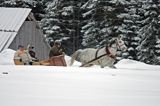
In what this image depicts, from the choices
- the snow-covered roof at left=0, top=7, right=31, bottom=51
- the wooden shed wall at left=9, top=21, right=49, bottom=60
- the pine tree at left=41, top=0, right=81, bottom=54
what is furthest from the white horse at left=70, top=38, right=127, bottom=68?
the pine tree at left=41, top=0, right=81, bottom=54

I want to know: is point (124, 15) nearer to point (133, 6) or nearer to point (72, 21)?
point (133, 6)

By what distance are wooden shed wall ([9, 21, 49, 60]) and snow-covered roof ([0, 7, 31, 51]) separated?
995mm

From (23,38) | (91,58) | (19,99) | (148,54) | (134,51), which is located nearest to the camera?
(19,99)

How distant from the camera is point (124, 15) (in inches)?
1350

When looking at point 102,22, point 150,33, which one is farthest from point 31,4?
point 150,33

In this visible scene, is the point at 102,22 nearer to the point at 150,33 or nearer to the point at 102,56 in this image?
the point at 150,33

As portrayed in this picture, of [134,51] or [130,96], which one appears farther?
[134,51]

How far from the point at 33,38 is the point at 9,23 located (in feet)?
10.2

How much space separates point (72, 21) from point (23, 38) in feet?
38.3

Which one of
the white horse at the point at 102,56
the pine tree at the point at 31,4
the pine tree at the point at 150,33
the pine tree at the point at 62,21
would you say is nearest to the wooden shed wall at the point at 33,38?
the pine tree at the point at 62,21

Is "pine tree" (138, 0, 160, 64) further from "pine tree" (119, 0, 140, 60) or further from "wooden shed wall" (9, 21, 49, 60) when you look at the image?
"wooden shed wall" (9, 21, 49, 60)

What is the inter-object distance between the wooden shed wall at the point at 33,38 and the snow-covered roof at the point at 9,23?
1.00 meters

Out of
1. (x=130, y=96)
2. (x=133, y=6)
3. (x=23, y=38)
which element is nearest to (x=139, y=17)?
(x=133, y=6)

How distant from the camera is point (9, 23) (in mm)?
27953
